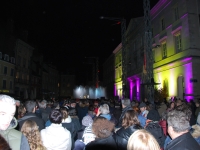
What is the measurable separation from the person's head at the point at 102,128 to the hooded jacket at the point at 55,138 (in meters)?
0.86

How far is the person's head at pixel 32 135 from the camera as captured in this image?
369 centimetres

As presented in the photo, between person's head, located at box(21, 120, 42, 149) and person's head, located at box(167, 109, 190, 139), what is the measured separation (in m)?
2.30

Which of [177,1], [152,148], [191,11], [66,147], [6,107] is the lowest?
[66,147]

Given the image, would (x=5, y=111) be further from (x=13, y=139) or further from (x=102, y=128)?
(x=102, y=128)

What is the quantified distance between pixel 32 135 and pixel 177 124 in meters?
2.56

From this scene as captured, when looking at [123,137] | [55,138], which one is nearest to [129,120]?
[123,137]

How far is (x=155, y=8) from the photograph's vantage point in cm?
3134

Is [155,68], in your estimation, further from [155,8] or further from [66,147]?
[66,147]

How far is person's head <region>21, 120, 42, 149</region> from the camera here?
369 cm

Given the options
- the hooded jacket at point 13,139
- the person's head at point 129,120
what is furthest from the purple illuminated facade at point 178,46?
the hooded jacket at point 13,139

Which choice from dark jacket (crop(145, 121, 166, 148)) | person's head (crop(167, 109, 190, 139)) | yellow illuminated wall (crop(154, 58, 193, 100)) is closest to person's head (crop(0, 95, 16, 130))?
person's head (crop(167, 109, 190, 139))

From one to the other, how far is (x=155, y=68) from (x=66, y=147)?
29.4 m

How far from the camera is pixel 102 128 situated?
13.0 feet

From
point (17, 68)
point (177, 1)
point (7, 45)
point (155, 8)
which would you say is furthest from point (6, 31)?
point (177, 1)
